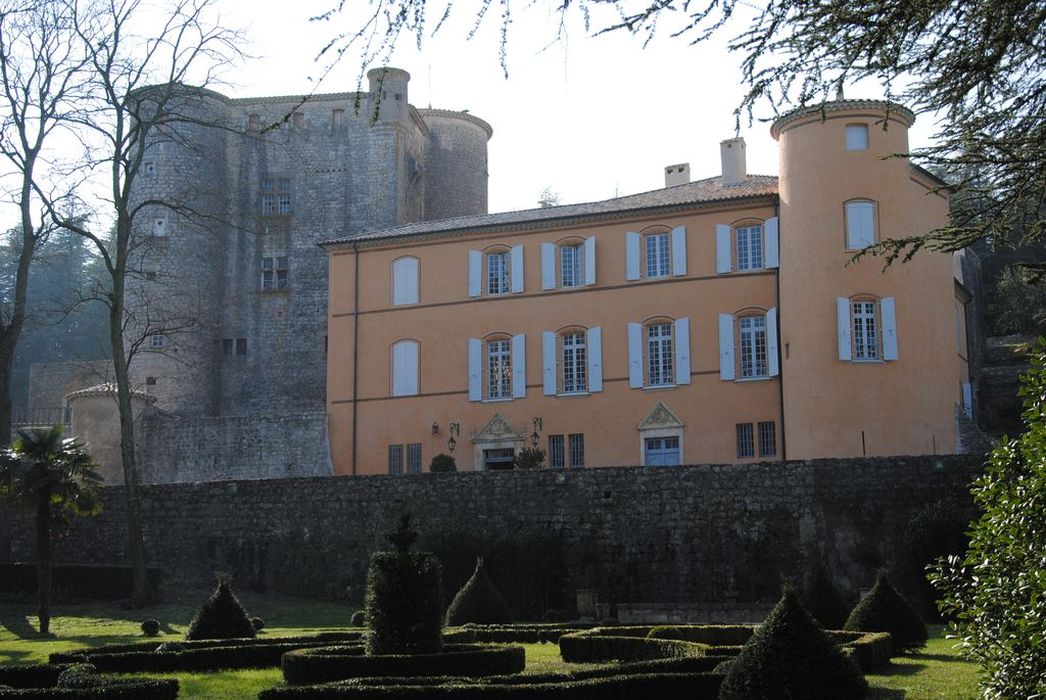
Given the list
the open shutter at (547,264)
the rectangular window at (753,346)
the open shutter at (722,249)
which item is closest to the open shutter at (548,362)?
the open shutter at (547,264)

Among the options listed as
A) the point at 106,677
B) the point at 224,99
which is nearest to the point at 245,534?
the point at 106,677

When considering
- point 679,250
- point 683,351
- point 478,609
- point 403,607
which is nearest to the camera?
point 403,607

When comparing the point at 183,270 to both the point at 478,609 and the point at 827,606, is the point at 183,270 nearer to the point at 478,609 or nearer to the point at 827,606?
the point at 478,609

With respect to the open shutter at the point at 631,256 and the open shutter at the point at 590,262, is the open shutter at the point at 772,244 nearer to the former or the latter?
the open shutter at the point at 631,256

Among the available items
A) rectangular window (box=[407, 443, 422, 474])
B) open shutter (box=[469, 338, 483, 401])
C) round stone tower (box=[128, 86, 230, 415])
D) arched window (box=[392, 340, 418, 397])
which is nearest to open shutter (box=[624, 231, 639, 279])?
open shutter (box=[469, 338, 483, 401])

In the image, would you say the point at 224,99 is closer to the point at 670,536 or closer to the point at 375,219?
the point at 375,219

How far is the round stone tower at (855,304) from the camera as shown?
105ft

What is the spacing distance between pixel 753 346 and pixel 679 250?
343cm

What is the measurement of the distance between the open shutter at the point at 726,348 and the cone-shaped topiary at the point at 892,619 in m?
16.9

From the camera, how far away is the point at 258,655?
17156 millimetres

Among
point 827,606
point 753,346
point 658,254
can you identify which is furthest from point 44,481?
point 753,346

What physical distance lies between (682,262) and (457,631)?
18.4 meters

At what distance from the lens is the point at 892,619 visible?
17875 millimetres

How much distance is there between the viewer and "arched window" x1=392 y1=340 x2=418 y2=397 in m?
38.6
